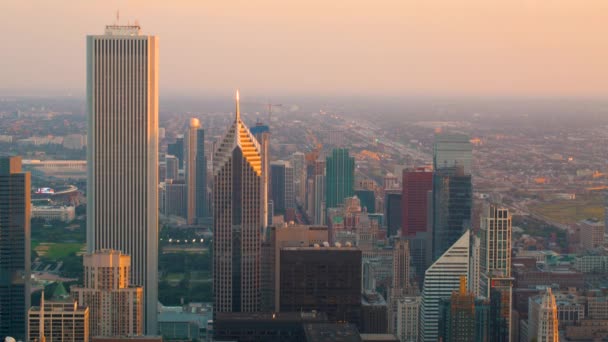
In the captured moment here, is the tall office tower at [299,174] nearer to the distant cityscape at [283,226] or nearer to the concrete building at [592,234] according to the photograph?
the distant cityscape at [283,226]

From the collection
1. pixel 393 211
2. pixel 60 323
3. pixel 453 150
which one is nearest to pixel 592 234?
pixel 453 150

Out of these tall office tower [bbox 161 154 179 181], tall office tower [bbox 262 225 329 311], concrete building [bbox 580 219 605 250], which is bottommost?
tall office tower [bbox 262 225 329 311]

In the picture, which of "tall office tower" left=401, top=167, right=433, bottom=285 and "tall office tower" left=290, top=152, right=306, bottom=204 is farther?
"tall office tower" left=290, top=152, right=306, bottom=204

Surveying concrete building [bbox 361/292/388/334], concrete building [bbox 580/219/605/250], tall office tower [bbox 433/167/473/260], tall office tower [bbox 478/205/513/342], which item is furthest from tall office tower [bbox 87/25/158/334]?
concrete building [bbox 580/219/605/250]

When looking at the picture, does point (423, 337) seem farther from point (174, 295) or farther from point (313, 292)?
point (174, 295)

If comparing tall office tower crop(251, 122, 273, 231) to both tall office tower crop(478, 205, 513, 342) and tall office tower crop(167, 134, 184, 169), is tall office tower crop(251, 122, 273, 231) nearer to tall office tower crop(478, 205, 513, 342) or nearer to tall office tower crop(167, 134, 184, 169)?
tall office tower crop(167, 134, 184, 169)

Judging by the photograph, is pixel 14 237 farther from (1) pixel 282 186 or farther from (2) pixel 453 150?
→ (2) pixel 453 150

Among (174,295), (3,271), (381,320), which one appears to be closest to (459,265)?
(381,320)
